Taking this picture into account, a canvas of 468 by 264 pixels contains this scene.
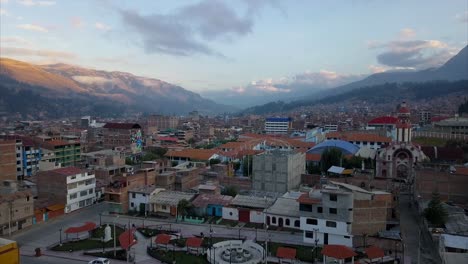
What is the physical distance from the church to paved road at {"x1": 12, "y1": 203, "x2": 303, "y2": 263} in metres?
17.2

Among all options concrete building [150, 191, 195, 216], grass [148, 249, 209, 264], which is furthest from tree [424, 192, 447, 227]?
concrete building [150, 191, 195, 216]

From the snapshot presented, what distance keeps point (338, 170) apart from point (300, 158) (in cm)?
377

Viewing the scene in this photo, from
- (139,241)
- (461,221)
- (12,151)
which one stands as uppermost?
(12,151)

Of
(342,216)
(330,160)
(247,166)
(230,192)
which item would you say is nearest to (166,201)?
(230,192)

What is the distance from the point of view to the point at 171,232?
24.3 metres

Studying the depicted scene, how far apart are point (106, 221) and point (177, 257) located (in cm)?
930

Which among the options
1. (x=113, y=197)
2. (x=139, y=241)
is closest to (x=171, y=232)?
(x=139, y=241)

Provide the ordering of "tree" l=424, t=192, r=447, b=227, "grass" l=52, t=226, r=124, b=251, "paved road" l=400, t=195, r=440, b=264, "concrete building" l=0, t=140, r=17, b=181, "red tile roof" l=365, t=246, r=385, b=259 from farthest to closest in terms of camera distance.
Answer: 1. "concrete building" l=0, t=140, r=17, b=181
2. "tree" l=424, t=192, r=447, b=227
3. "grass" l=52, t=226, r=124, b=251
4. "paved road" l=400, t=195, r=440, b=264
5. "red tile roof" l=365, t=246, r=385, b=259

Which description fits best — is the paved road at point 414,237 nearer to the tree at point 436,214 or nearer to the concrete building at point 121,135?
the tree at point 436,214

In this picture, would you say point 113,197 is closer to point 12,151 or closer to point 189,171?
point 189,171

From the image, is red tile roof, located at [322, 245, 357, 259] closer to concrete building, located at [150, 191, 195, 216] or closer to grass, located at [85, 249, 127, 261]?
grass, located at [85, 249, 127, 261]

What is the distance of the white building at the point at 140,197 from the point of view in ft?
95.3

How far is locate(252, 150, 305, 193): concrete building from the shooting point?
33469mm

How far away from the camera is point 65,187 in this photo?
2898 cm
